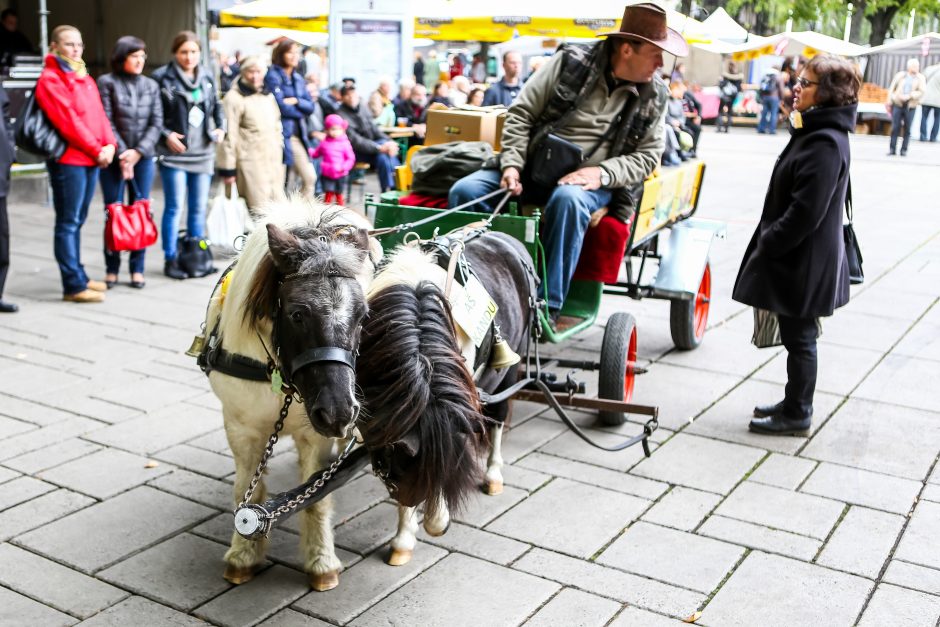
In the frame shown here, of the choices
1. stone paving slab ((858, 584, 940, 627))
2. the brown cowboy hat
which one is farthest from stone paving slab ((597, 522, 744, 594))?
the brown cowboy hat

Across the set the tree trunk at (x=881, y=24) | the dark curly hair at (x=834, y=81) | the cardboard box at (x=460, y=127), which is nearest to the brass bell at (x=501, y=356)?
the dark curly hair at (x=834, y=81)

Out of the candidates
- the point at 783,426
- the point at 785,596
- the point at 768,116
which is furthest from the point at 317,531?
the point at 768,116

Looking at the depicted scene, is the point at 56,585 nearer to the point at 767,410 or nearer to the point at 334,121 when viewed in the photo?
the point at 767,410

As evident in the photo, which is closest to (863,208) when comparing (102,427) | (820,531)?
(820,531)

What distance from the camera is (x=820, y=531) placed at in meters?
4.03

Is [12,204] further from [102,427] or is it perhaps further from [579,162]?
[579,162]

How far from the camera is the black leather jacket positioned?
7.49 metres

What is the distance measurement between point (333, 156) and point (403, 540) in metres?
7.45

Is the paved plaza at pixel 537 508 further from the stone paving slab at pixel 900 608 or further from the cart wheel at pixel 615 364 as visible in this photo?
the cart wheel at pixel 615 364

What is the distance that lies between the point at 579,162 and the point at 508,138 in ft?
1.37

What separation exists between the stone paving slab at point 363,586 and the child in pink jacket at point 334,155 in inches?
282

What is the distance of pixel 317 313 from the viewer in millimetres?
2729

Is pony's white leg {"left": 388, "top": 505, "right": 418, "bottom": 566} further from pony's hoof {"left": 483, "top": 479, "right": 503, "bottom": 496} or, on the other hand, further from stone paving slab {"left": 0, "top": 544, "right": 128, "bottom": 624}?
stone paving slab {"left": 0, "top": 544, "right": 128, "bottom": 624}

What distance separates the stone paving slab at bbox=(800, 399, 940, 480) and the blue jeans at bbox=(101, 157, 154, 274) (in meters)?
5.25
